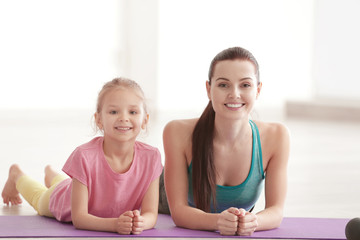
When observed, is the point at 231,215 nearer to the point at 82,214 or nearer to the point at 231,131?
the point at 231,131

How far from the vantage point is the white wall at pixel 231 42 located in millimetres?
7336

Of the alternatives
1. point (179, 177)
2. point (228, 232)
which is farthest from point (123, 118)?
point (228, 232)

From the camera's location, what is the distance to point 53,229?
2.32m

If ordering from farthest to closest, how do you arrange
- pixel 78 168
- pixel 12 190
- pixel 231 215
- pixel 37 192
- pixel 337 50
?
pixel 337 50 → pixel 12 190 → pixel 37 192 → pixel 78 168 → pixel 231 215

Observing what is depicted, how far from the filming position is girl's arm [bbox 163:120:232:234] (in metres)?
2.32

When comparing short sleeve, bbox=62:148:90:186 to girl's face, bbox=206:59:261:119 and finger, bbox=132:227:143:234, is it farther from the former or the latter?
girl's face, bbox=206:59:261:119

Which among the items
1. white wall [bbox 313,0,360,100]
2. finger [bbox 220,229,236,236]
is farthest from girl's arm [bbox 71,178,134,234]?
white wall [bbox 313,0,360,100]

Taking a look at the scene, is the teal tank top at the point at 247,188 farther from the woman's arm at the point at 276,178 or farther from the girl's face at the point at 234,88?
the girl's face at the point at 234,88

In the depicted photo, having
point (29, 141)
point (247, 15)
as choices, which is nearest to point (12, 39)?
point (29, 141)

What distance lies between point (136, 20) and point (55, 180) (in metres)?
4.61

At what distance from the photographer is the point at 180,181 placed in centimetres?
240

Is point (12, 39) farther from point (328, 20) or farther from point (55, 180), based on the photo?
point (55, 180)

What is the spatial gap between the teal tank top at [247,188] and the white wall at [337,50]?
17.8ft

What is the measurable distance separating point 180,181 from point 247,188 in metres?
0.25
